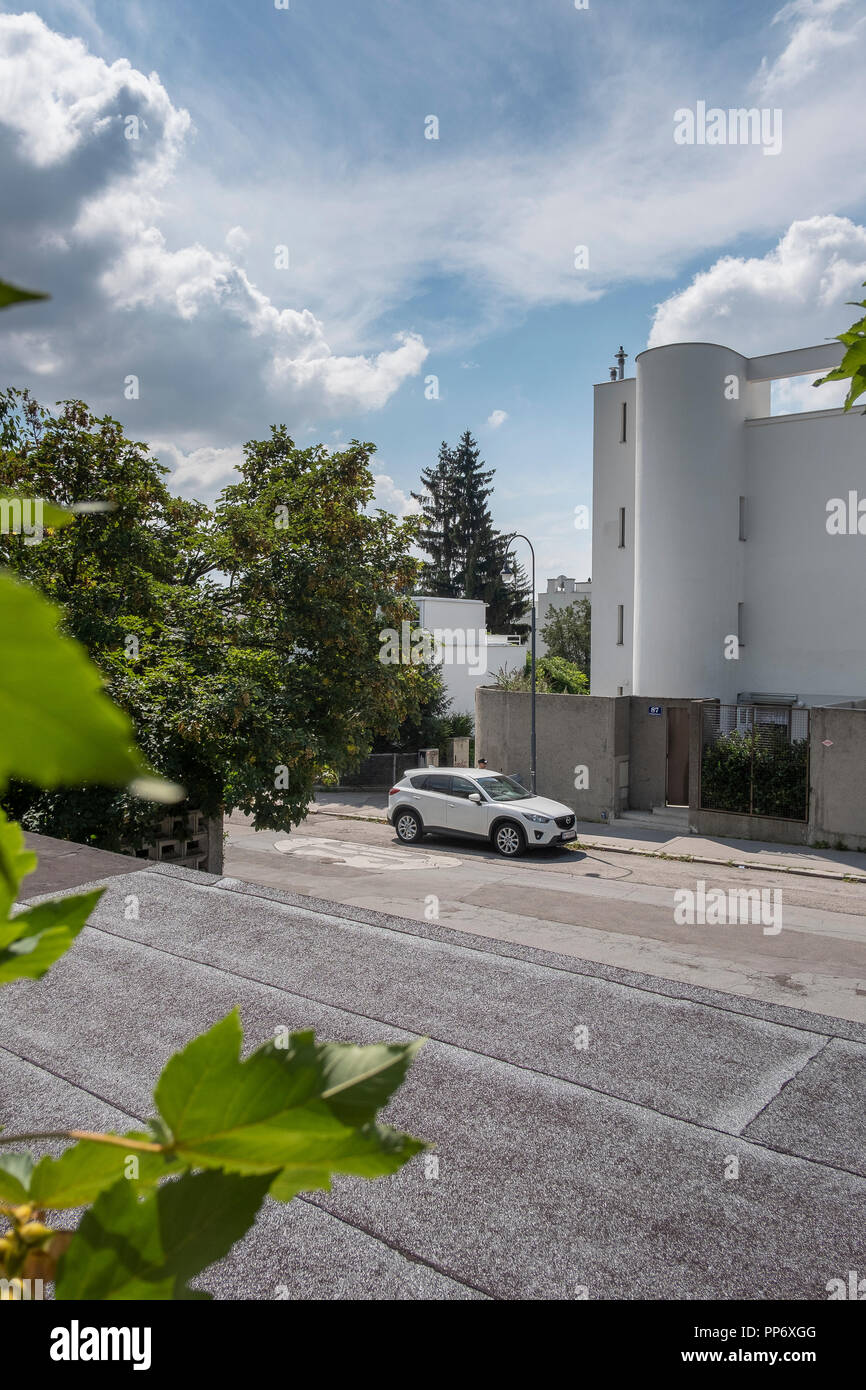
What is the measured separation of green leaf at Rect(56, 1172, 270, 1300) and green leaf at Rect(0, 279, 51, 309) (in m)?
0.38

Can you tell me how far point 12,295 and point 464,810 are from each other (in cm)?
2084

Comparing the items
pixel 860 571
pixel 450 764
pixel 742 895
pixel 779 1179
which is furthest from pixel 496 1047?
pixel 450 764

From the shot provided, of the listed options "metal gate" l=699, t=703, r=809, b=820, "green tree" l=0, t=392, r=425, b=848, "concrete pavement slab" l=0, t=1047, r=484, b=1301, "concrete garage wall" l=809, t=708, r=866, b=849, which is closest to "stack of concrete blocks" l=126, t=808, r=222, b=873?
"green tree" l=0, t=392, r=425, b=848

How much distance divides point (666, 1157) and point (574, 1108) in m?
0.49

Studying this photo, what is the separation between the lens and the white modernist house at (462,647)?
38.1 meters

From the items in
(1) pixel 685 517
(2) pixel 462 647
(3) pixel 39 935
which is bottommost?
(3) pixel 39 935

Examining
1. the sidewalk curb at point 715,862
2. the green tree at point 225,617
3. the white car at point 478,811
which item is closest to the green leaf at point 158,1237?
the green tree at point 225,617

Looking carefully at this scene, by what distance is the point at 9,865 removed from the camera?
15.7 inches

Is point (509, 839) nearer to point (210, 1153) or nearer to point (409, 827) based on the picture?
point (409, 827)

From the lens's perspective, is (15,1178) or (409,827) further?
(409,827)

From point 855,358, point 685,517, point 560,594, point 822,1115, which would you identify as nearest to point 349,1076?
point 855,358

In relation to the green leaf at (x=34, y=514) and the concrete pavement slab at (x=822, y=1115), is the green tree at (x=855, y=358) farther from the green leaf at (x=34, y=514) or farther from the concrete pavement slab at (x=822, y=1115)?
the concrete pavement slab at (x=822, y=1115)
